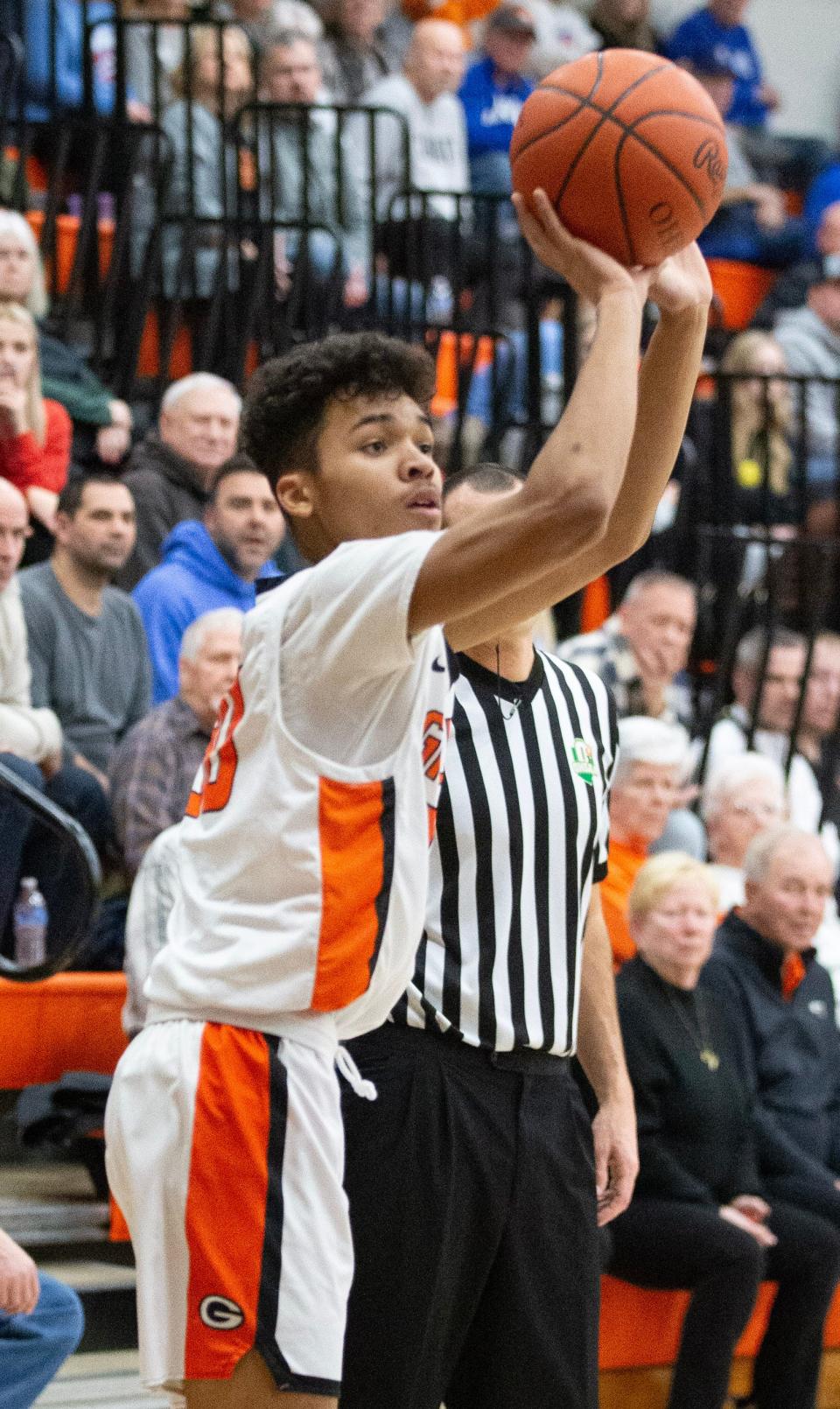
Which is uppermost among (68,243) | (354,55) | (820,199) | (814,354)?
(354,55)

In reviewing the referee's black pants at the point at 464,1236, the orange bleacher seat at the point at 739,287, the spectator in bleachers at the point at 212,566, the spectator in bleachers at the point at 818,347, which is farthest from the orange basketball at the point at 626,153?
the orange bleacher seat at the point at 739,287

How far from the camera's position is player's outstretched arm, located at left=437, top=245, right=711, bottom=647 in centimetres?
248

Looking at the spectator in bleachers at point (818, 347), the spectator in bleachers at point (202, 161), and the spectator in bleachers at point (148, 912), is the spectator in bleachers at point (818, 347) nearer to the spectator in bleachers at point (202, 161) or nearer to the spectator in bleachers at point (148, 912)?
the spectator in bleachers at point (202, 161)

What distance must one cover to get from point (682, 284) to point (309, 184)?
20.6 feet

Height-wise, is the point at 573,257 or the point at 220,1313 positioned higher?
the point at 573,257

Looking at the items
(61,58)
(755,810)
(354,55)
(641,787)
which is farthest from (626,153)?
(354,55)

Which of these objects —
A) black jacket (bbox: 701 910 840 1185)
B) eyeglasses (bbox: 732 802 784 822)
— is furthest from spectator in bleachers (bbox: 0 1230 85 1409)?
eyeglasses (bbox: 732 802 784 822)

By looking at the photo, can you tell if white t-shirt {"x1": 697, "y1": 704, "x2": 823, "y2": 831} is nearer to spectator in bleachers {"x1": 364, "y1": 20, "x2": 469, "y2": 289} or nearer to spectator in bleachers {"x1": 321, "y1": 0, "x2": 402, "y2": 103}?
spectator in bleachers {"x1": 364, "y1": 20, "x2": 469, "y2": 289}

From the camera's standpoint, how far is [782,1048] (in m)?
Result: 5.50

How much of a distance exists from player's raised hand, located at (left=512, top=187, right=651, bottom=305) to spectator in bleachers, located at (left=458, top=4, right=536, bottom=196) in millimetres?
7846

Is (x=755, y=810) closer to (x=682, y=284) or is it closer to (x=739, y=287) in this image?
(x=682, y=284)

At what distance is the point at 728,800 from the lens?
641cm

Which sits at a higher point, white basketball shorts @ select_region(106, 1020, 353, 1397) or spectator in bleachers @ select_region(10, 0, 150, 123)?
spectator in bleachers @ select_region(10, 0, 150, 123)

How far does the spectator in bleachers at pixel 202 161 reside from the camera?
823cm
